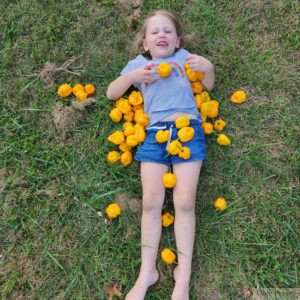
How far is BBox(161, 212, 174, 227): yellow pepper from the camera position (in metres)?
3.17

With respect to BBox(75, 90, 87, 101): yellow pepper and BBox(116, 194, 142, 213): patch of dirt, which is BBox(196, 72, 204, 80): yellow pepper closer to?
BBox(75, 90, 87, 101): yellow pepper

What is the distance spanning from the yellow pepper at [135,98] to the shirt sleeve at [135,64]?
0.32 feet

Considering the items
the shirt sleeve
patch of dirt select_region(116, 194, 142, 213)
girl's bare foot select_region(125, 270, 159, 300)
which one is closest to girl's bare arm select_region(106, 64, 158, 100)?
the shirt sleeve

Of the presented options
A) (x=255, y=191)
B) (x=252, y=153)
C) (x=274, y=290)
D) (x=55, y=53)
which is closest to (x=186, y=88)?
(x=252, y=153)

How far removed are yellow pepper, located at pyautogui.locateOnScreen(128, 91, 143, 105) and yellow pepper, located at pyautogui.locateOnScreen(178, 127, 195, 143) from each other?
563 millimetres

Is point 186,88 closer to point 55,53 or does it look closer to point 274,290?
point 55,53

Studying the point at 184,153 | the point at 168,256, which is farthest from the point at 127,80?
the point at 168,256

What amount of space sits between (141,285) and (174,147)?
120 cm

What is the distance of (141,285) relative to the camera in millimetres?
3020

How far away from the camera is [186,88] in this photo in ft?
10.7

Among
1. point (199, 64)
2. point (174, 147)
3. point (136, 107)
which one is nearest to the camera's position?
point (174, 147)

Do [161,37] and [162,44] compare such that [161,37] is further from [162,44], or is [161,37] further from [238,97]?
[238,97]

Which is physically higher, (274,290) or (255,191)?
(255,191)

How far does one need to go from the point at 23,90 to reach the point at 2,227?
53.5 inches
